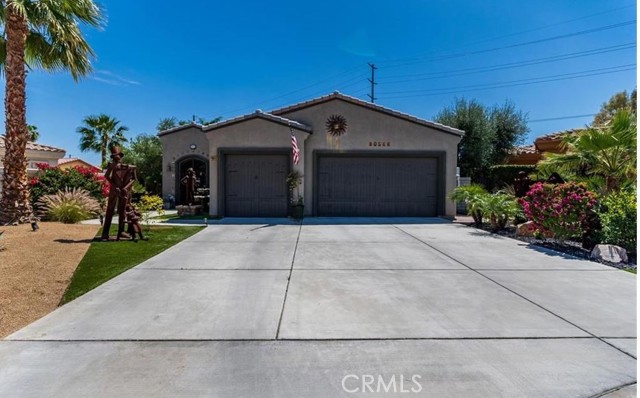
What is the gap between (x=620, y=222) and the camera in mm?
7535

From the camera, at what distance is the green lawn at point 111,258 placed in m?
5.41

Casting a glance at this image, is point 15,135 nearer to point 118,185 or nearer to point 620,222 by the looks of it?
point 118,185

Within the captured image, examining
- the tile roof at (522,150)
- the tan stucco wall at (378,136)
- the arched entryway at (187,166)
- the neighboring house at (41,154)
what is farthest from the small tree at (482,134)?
the neighboring house at (41,154)

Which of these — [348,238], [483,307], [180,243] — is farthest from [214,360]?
[348,238]

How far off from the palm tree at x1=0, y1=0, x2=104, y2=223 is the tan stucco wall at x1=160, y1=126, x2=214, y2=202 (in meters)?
7.81

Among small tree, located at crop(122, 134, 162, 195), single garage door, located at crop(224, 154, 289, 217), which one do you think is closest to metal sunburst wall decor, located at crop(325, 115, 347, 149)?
single garage door, located at crop(224, 154, 289, 217)

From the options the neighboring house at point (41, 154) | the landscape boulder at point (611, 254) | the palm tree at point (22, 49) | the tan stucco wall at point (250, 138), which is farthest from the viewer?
the neighboring house at point (41, 154)

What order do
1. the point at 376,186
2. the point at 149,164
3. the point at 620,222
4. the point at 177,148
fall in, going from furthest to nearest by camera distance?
the point at 149,164
the point at 177,148
the point at 376,186
the point at 620,222

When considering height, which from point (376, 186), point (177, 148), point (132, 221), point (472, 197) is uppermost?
point (177, 148)

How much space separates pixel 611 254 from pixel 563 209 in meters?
1.45

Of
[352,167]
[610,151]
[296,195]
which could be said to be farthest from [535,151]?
[296,195]

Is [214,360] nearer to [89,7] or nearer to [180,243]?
[180,243]

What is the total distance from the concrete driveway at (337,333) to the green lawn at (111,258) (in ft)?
0.95

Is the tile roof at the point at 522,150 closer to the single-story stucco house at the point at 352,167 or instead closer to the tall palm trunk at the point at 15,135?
the single-story stucco house at the point at 352,167
